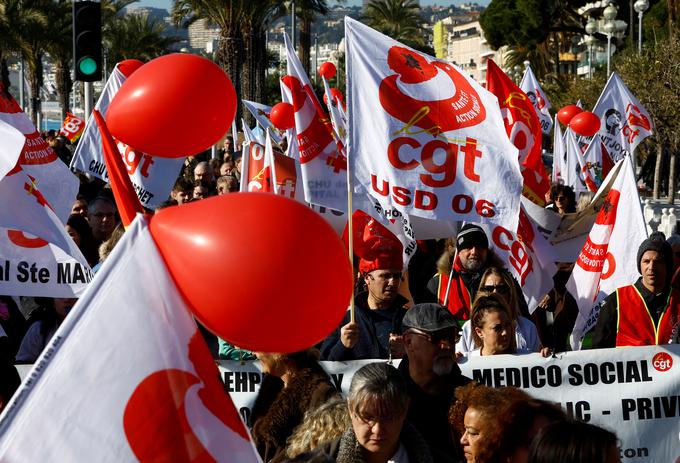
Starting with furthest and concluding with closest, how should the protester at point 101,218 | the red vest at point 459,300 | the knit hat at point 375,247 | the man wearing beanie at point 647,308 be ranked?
the protester at point 101,218
the red vest at point 459,300
the knit hat at point 375,247
the man wearing beanie at point 647,308

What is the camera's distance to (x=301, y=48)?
1666 inches

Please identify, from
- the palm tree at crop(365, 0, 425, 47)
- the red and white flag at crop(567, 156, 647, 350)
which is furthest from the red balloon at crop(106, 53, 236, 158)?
the palm tree at crop(365, 0, 425, 47)

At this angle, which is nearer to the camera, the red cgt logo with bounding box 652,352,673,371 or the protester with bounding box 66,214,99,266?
the red cgt logo with bounding box 652,352,673,371

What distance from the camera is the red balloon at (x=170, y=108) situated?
3896 mm

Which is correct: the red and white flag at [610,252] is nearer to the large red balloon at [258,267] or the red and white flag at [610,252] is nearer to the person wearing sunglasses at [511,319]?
the person wearing sunglasses at [511,319]

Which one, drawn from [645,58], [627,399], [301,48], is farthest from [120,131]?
[301,48]

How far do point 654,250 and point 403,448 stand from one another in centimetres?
262

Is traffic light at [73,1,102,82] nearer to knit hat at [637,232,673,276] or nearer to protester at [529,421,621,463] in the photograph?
knit hat at [637,232,673,276]

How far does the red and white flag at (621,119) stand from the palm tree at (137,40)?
1549 inches

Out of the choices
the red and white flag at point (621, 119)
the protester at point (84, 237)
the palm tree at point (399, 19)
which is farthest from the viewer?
the palm tree at point (399, 19)

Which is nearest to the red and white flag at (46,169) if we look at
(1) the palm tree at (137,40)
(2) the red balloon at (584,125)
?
(2) the red balloon at (584,125)

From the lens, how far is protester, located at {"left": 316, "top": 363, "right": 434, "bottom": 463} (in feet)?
12.8

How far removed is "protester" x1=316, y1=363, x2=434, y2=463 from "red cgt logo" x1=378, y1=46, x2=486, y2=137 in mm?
2495

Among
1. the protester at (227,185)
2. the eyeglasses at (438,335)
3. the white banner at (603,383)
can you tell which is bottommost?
the white banner at (603,383)
